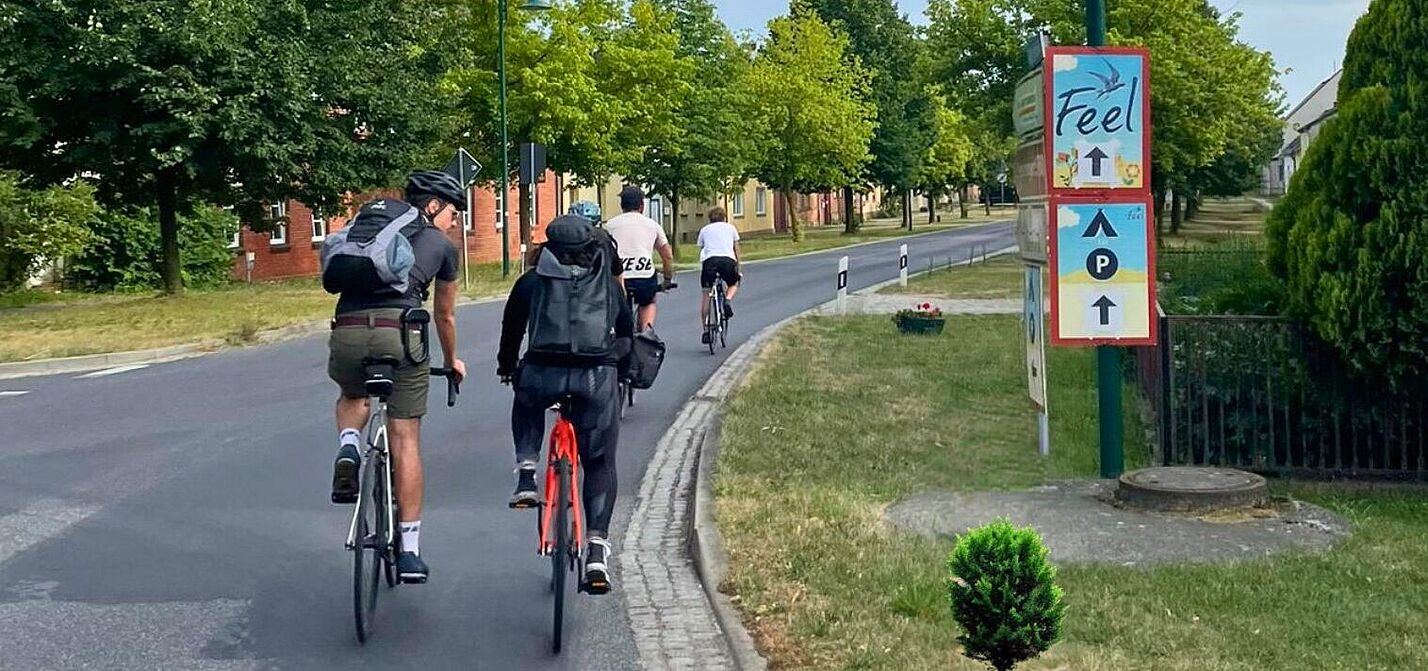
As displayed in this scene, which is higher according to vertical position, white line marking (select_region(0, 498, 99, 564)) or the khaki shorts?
the khaki shorts

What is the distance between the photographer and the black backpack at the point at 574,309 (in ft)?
18.8

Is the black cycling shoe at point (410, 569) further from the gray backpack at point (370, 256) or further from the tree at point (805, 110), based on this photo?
the tree at point (805, 110)

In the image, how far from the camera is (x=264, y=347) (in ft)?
61.8

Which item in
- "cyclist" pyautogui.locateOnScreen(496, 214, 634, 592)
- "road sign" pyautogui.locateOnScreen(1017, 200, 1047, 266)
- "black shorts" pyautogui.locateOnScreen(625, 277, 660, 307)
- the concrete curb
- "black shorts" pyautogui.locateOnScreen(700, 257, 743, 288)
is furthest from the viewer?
the concrete curb

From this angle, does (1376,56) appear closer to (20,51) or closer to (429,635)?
(429,635)

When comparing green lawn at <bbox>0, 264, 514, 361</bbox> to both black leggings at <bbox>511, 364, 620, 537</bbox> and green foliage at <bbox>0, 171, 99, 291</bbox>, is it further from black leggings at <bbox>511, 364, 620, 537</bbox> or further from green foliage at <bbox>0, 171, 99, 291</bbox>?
black leggings at <bbox>511, 364, 620, 537</bbox>

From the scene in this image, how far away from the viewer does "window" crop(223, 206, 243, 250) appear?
111 feet

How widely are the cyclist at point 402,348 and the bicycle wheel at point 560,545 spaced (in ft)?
2.14

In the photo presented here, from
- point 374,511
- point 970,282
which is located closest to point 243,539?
point 374,511

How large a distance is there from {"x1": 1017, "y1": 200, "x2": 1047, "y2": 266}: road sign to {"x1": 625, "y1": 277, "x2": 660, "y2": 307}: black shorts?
361cm

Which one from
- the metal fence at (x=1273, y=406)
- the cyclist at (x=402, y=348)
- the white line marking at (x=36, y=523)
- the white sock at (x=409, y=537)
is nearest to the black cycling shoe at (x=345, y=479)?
the cyclist at (x=402, y=348)

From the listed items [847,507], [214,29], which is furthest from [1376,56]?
[214,29]

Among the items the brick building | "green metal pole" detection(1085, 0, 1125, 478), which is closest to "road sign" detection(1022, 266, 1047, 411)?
"green metal pole" detection(1085, 0, 1125, 478)

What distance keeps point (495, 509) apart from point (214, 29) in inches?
649
